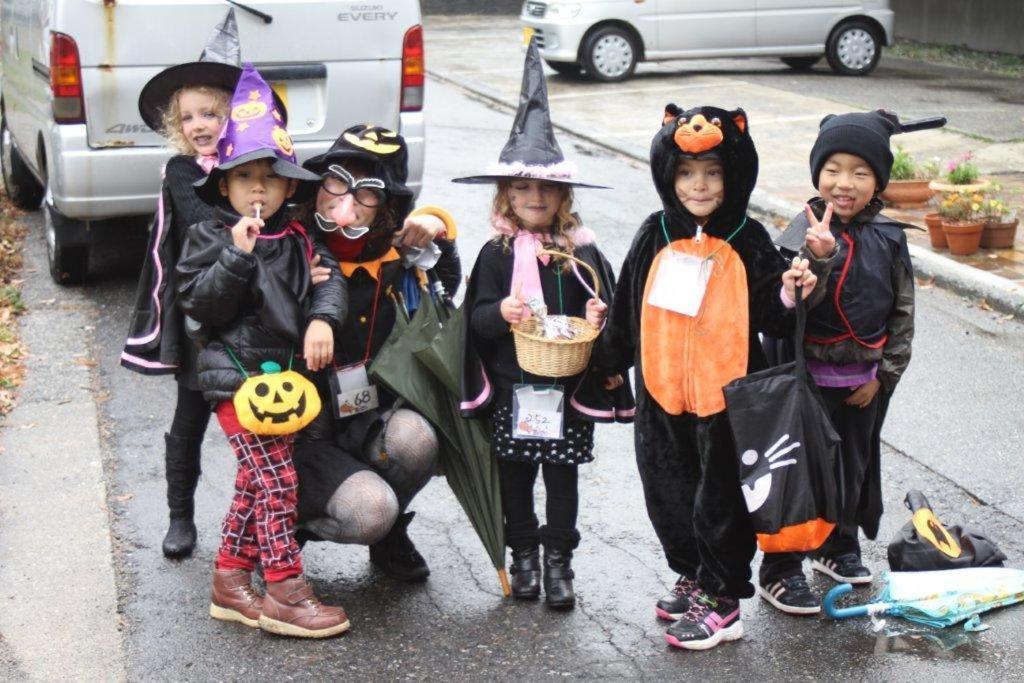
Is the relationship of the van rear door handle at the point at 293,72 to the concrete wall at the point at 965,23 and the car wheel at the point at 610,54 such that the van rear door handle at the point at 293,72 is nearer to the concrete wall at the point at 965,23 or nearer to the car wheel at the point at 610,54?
the car wheel at the point at 610,54

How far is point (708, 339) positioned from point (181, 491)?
6.39ft

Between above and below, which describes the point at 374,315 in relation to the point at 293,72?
below

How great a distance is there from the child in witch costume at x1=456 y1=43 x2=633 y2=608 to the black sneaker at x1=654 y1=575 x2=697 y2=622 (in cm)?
29

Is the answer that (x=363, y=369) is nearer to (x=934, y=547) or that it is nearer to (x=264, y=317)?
(x=264, y=317)

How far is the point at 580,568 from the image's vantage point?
4.56m

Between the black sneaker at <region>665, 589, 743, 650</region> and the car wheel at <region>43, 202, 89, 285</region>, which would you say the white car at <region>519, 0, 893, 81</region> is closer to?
the car wheel at <region>43, 202, 89, 285</region>

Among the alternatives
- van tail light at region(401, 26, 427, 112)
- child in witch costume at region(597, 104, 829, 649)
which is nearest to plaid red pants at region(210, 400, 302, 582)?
child in witch costume at region(597, 104, 829, 649)

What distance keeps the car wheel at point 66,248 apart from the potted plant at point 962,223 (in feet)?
17.5

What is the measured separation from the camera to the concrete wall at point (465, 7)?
30203 mm

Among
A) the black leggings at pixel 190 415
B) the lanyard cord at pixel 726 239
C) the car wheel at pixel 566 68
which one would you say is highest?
the car wheel at pixel 566 68

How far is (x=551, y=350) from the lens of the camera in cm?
391

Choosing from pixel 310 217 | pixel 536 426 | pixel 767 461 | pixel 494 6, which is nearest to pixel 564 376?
pixel 536 426

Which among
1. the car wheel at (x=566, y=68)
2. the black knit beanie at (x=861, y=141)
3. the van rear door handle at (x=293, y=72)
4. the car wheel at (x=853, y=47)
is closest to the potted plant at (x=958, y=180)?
the van rear door handle at (x=293, y=72)

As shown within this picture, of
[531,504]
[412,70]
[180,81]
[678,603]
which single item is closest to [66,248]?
[412,70]
